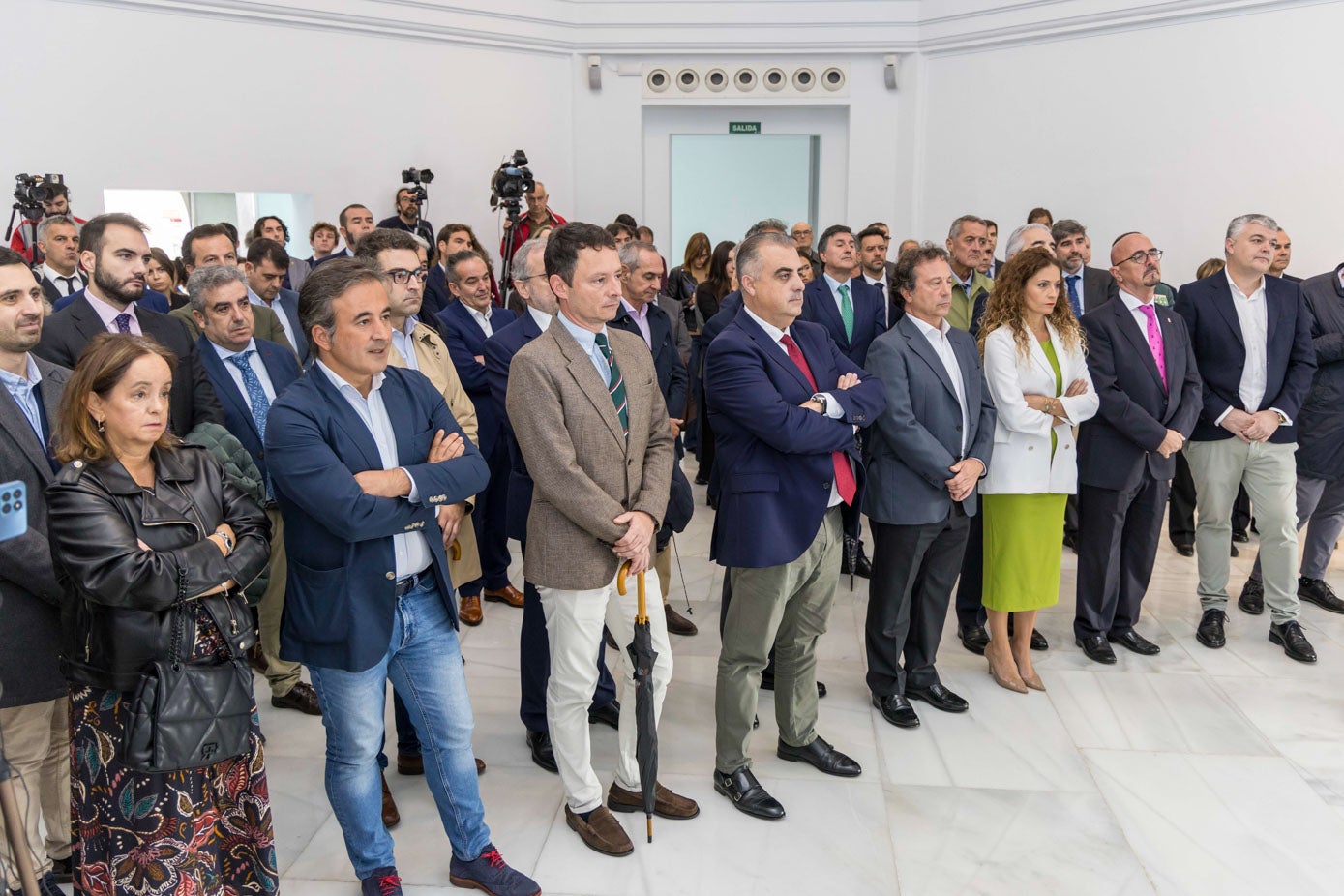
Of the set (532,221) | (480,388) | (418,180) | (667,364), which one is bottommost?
(480,388)

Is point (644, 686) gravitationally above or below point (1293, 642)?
above

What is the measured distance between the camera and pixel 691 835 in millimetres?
3094

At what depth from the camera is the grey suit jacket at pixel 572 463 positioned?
2797 mm

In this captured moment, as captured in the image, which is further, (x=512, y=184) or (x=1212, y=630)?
(x=512, y=184)

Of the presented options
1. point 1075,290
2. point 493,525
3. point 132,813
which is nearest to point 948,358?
point 493,525

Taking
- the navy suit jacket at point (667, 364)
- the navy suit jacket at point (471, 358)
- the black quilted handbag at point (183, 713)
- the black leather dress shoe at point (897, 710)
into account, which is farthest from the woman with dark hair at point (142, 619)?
the navy suit jacket at point (667, 364)

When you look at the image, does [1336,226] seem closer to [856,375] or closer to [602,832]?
[856,375]

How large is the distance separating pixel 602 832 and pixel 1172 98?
7.15 m

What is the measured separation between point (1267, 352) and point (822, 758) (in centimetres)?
280

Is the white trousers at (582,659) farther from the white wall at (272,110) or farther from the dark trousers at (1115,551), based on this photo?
the white wall at (272,110)

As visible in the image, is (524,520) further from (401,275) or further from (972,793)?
(972,793)

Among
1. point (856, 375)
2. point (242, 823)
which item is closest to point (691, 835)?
point (242, 823)

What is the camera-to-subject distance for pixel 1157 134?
7.74 metres

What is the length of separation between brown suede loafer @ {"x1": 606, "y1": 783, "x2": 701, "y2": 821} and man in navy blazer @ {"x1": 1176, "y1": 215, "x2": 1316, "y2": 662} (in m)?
2.72
